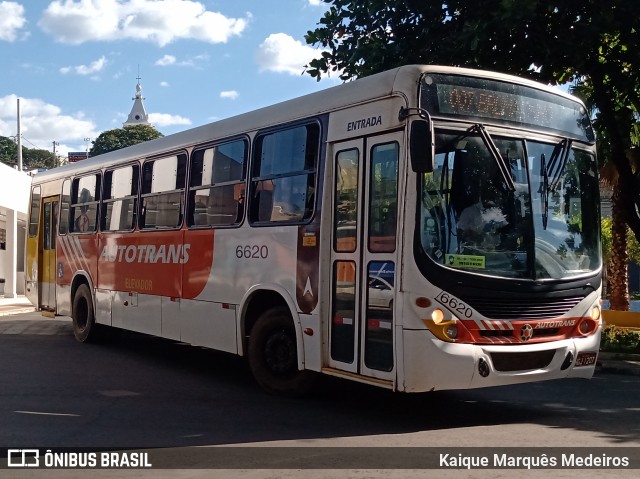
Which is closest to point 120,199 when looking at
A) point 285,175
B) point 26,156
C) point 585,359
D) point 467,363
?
point 285,175

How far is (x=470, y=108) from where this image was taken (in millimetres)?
7363

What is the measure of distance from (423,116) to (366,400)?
352cm

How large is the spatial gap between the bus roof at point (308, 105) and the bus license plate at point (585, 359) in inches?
106

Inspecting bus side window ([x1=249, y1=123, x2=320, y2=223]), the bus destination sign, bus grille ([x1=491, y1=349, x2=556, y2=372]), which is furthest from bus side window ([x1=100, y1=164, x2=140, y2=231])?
bus grille ([x1=491, y1=349, x2=556, y2=372])

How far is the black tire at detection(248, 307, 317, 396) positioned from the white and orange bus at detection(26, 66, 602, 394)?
19mm

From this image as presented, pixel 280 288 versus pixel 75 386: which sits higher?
pixel 280 288

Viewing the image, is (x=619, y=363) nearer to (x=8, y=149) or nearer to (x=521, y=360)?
(x=521, y=360)

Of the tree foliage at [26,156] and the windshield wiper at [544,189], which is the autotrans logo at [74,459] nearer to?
the windshield wiper at [544,189]

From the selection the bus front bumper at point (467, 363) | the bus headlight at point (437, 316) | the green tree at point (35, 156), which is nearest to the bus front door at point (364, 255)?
the bus front bumper at point (467, 363)

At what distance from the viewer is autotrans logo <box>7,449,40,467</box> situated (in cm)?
614

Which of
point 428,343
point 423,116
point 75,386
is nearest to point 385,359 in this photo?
point 428,343

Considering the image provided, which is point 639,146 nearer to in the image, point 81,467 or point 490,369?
point 490,369

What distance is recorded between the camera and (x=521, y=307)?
285 inches

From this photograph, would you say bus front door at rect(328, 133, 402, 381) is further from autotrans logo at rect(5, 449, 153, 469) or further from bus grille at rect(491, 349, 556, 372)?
autotrans logo at rect(5, 449, 153, 469)
